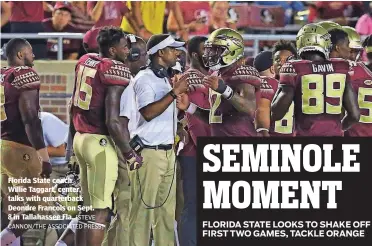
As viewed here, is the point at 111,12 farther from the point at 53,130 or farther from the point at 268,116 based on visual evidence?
the point at 268,116

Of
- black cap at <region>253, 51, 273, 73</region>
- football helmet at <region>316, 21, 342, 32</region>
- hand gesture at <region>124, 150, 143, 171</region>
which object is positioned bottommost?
hand gesture at <region>124, 150, 143, 171</region>

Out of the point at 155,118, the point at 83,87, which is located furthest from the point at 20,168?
the point at 155,118

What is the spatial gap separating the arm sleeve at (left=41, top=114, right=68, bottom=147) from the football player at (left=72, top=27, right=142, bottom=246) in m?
0.11

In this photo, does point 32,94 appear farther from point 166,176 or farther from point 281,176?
point 281,176

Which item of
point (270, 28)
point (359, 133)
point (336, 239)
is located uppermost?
point (270, 28)

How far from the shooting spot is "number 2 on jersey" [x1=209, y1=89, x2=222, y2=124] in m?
9.21

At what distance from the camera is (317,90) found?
30.1 ft

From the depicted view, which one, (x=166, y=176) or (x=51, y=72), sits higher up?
(x=51, y=72)

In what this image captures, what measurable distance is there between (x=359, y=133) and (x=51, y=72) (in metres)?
1.87

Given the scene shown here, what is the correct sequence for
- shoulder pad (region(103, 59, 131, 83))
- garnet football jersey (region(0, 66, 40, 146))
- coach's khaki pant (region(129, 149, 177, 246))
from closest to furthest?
shoulder pad (region(103, 59, 131, 83)), coach's khaki pant (region(129, 149, 177, 246)), garnet football jersey (region(0, 66, 40, 146))

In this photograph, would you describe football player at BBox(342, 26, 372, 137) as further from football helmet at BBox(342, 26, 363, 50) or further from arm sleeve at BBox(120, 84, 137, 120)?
arm sleeve at BBox(120, 84, 137, 120)

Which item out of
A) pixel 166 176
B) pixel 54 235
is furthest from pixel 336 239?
pixel 54 235

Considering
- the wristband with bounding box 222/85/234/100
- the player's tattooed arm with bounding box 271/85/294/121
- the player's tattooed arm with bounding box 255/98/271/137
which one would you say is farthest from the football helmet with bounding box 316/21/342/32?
the wristband with bounding box 222/85/234/100

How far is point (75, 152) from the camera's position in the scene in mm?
9305
